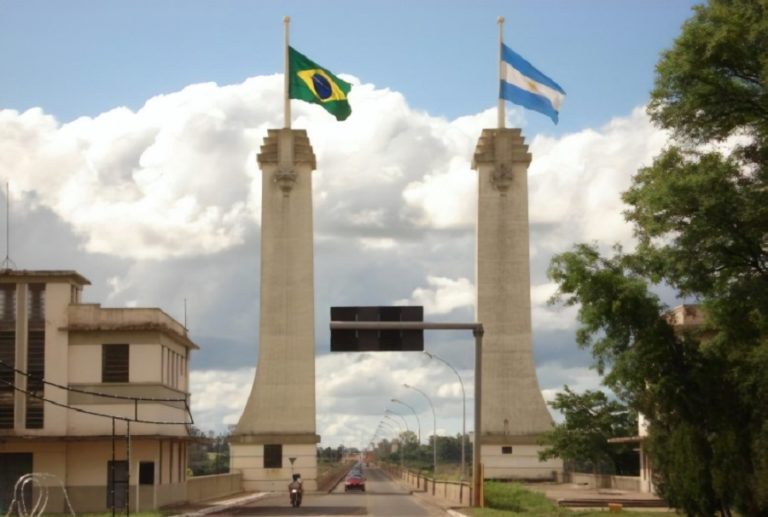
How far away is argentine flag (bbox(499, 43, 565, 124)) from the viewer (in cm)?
6544

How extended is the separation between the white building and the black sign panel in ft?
45.3

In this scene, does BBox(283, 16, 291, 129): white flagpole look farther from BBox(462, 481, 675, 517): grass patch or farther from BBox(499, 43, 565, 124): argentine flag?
BBox(462, 481, 675, 517): grass patch

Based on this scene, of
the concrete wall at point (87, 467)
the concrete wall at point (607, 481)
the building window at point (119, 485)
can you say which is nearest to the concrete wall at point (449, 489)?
the concrete wall at point (607, 481)

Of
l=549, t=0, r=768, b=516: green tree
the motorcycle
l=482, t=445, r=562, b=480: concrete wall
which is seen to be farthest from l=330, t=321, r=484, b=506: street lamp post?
l=482, t=445, r=562, b=480: concrete wall

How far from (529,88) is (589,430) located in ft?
77.5

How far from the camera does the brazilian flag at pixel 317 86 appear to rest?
6650 cm

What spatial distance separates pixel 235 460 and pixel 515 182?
24401 millimetres

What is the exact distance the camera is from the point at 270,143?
77.9 m

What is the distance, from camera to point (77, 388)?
4962 cm

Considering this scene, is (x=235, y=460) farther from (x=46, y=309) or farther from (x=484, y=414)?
(x=46, y=309)

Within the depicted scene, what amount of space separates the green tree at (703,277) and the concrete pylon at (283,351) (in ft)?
137

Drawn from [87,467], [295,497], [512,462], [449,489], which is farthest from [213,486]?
[512,462]

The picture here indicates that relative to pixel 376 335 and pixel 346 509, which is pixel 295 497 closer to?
pixel 346 509

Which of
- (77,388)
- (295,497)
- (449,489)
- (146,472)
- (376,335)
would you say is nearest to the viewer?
(376,335)
